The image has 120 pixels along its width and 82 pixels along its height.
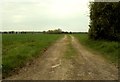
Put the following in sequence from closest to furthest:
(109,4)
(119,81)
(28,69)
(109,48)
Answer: (119,81) → (28,69) → (109,48) → (109,4)

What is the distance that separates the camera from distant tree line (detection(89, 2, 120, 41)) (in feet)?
109

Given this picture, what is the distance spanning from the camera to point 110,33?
3422 centimetres

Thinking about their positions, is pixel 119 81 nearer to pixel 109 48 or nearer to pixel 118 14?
pixel 109 48

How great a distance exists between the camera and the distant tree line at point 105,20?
3328 centimetres

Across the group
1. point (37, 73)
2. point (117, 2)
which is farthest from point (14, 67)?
point (117, 2)

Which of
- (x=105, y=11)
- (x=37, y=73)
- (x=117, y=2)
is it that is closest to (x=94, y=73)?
(x=37, y=73)

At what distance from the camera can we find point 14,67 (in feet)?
48.4

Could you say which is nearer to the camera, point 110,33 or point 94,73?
point 94,73

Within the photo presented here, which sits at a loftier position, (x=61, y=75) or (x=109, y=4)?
(x=109, y=4)

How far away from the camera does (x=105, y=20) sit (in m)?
34.2

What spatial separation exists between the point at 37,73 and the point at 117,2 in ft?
68.7

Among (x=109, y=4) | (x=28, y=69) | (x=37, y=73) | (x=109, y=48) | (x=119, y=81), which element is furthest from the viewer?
(x=109, y=4)

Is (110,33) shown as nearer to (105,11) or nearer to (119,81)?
(105,11)

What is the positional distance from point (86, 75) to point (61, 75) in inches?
44.6
